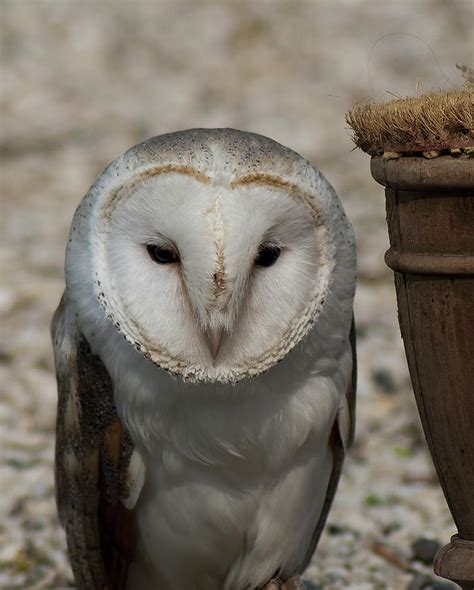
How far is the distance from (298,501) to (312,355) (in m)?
0.50

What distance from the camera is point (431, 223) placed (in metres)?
2.64

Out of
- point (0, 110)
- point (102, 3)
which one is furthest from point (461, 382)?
point (102, 3)

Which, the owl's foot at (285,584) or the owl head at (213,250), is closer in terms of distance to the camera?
the owl head at (213,250)

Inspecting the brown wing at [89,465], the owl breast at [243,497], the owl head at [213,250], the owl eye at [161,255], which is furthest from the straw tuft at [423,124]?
the brown wing at [89,465]

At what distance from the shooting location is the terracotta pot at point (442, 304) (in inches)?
102

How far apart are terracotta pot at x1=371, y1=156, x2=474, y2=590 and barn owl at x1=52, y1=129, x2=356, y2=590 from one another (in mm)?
185

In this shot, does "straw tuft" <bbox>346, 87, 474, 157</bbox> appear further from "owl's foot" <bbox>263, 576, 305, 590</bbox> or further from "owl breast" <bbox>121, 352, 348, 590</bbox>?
"owl's foot" <bbox>263, 576, 305, 590</bbox>

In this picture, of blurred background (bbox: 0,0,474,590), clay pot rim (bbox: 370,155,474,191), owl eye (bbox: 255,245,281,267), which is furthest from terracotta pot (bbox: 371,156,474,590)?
blurred background (bbox: 0,0,474,590)

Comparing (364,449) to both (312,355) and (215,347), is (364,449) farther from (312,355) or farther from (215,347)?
(215,347)

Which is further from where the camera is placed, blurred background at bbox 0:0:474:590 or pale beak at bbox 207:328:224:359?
blurred background at bbox 0:0:474:590

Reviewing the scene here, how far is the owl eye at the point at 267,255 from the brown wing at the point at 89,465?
26.0 inches

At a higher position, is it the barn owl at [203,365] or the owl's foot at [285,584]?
the barn owl at [203,365]

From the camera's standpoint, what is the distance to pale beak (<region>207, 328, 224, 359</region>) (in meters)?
2.56

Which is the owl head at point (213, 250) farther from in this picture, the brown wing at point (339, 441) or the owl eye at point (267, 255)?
the brown wing at point (339, 441)
